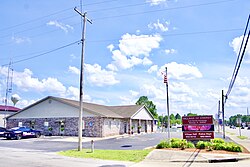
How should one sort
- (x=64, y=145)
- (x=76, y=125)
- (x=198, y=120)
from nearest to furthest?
(x=198, y=120) < (x=64, y=145) < (x=76, y=125)

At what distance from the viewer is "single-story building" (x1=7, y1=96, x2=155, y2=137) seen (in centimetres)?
3575

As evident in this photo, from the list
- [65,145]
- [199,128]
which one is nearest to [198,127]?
[199,128]

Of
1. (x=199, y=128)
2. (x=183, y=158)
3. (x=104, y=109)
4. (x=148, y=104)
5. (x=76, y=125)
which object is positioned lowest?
(x=183, y=158)

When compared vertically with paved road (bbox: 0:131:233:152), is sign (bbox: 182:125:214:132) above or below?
above

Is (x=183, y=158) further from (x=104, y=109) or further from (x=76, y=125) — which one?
(x=104, y=109)

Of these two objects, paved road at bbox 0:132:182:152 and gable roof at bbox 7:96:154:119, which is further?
gable roof at bbox 7:96:154:119

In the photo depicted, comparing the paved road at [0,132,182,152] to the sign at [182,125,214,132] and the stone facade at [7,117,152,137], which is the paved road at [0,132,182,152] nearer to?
the sign at [182,125,214,132]

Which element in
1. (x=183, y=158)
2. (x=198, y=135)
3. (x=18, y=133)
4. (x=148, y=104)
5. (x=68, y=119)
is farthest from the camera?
(x=148, y=104)

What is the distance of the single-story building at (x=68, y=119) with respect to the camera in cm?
3575

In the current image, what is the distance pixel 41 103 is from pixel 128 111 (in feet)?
46.2

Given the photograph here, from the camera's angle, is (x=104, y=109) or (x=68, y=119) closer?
(x=68, y=119)

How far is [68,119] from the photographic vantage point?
122 feet

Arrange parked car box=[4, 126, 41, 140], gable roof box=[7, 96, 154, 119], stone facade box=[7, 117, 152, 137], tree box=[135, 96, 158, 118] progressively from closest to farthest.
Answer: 1. parked car box=[4, 126, 41, 140]
2. stone facade box=[7, 117, 152, 137]
3. gable roof box=[7, 96, 154, 119]
4. tree box=[135, 96, 158, 118]

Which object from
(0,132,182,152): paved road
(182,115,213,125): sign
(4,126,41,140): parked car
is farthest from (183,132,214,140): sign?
(4,126,41,140): parked car
